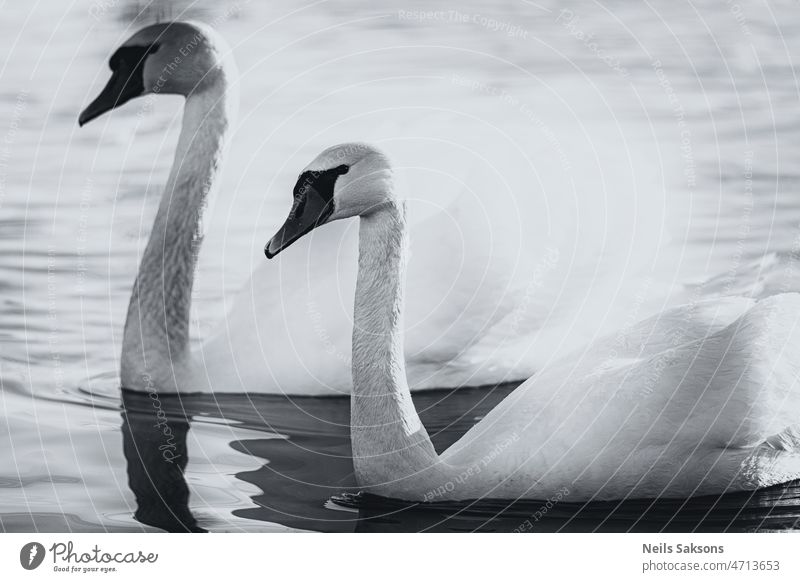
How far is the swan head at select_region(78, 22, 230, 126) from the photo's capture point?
3059 millimetres

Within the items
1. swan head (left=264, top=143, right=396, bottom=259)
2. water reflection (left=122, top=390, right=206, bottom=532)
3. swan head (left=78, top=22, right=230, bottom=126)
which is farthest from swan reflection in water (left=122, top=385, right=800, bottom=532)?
swan head (left=78, top=22, right=230, bottom=126)

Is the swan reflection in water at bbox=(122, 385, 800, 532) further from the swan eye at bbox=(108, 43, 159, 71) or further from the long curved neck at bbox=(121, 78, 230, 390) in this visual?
the swan eye at bbox=(108, 43, 159, 71)

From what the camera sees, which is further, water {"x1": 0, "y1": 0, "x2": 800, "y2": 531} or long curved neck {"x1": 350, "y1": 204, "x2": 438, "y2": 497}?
water {"x1": 0, "y1": 0, "x2": 800, "y2": 531}

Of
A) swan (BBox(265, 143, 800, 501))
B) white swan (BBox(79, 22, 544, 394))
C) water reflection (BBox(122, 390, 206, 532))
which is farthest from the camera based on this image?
white swan (BBox(79, 22, 544, 394))

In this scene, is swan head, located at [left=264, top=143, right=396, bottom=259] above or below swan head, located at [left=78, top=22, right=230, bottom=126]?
below

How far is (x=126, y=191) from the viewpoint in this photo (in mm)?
3145

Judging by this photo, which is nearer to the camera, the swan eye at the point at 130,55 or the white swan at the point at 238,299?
the white swan at the point at 238,299

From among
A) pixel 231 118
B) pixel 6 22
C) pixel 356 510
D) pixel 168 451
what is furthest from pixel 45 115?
pixel 356 510

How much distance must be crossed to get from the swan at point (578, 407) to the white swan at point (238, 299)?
42 centimetres

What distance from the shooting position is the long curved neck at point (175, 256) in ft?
9.84

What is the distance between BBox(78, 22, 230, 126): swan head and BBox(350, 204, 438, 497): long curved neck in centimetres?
86

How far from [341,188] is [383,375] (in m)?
0.42

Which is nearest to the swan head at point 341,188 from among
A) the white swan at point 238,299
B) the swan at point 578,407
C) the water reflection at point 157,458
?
the swan at point 578,407

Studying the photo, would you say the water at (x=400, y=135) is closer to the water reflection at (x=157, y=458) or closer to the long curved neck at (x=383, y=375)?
the water reflection at (x=157, y=458)
